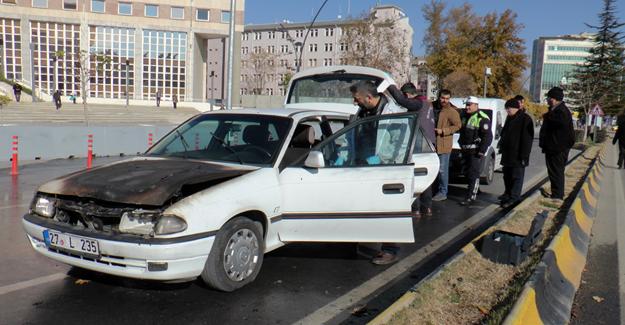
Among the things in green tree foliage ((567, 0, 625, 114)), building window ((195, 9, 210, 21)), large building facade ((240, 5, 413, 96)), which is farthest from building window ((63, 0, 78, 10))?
green tree foliage ((567, 0, 625, 114))

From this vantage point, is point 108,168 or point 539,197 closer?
point 108,168

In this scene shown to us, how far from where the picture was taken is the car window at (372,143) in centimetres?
469

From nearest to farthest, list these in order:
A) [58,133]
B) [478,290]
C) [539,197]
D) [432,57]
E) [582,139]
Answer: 1. [478,290]
2. [539,197]
3. [58,133]
4. [582,139]
5. [432,57]

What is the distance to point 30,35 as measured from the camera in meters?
48.0

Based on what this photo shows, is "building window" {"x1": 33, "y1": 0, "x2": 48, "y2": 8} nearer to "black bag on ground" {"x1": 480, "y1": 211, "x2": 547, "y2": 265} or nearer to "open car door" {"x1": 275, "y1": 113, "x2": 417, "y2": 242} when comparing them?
"open car door" {"x1": 275, "y1": 113, "x2": 417, "y2": 242}

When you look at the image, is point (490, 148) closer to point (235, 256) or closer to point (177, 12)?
point (235, 256)

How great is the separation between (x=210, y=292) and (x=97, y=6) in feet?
176

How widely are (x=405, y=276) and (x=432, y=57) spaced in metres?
54.4

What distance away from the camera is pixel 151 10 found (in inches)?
2072

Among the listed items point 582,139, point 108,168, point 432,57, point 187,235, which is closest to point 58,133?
point 108,168

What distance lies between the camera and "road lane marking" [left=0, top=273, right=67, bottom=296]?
417 centimetres

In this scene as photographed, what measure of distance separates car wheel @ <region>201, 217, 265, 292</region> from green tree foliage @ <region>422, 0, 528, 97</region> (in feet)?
170

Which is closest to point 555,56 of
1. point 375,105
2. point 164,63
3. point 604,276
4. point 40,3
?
point 164,63

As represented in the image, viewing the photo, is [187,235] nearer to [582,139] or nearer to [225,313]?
[225,313]
